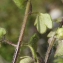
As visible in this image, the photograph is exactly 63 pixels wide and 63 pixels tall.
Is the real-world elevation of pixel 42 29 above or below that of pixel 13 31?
above

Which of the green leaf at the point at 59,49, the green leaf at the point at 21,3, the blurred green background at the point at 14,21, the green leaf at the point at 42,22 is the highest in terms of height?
the green leaf at the point at 21,3

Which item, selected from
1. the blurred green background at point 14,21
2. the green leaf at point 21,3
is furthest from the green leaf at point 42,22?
the blurred green background at point 14,21

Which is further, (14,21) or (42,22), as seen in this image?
(14,21)

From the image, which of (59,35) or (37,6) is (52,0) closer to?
(37,6)

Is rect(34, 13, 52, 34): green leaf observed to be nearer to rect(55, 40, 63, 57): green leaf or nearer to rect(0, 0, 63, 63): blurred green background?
rect(55, 40, 63, 57): green leaf

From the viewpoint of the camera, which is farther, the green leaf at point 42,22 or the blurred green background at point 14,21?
the blurred green background at point 14,21

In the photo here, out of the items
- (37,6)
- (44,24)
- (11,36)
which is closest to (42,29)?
(44,24)

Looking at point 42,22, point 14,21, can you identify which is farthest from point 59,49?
point 14,21

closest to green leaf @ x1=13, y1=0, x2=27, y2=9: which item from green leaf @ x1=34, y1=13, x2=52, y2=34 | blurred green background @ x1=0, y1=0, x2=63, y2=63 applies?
green leaf @ x1=34, y1=13, x2=52, y2=34

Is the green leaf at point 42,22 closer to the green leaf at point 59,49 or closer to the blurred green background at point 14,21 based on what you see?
the green leaf at point 59,49

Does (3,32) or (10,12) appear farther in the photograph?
(10,12)

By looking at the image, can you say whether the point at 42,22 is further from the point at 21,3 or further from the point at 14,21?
the point at 14,21
